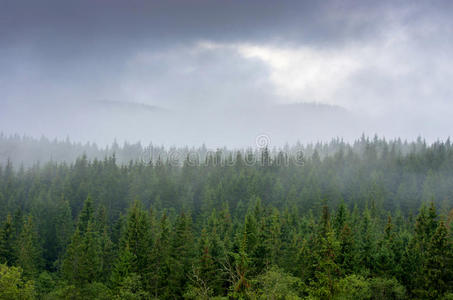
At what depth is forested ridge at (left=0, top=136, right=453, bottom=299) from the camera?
137 ft

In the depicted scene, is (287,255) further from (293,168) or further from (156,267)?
(293,168)

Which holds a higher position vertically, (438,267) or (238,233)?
(238,233)

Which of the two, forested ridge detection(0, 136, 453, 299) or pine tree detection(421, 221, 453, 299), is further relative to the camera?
forested ridge detection(0, 136, 453, 299)

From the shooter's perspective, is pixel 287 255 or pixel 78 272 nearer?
pixel 78 272

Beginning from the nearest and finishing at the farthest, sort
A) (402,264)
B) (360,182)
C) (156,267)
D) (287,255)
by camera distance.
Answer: (402,264), (156,267), (287,255), (360,182)

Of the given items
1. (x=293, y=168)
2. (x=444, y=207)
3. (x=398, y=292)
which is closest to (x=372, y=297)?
(x=398, y=292)

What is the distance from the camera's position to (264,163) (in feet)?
543

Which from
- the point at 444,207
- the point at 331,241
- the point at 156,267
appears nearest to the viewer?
the point at 331,241

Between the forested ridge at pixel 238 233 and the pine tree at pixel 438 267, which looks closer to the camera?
the pine tree at pixel 438 267

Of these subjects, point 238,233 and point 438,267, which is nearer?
point 438,267

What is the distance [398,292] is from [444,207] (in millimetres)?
72100

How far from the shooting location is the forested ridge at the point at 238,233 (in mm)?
41844

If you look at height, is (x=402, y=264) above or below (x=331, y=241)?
below

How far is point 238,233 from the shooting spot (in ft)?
191
